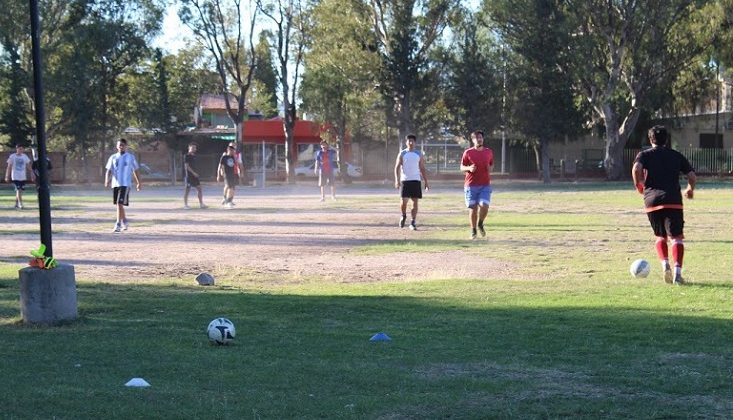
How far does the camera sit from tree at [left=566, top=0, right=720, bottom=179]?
53.7 m

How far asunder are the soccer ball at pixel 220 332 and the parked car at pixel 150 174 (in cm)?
5614

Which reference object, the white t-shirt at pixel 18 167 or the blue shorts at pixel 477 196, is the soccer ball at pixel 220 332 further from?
the white t-shirt at pixel 18 167

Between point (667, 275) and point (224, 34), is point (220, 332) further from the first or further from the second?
point (224, 34)

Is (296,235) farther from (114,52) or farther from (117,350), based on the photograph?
(114,52)

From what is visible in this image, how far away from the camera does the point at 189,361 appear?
7.95m

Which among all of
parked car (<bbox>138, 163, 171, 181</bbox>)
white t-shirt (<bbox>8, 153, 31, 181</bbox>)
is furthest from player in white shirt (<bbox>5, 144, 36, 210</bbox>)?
parked car (<bbox>138, 163, 171, 181</bbox>)

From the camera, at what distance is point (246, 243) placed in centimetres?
1947

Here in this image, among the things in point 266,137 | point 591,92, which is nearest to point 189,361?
point 591,92

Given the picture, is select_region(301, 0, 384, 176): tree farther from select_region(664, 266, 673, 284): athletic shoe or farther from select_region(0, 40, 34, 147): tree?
select_region(664, 266, 673, 284): athletic shoe

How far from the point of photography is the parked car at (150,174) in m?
63.9

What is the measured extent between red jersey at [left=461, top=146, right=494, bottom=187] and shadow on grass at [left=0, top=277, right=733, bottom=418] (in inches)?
332

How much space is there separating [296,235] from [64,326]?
11.6 meters

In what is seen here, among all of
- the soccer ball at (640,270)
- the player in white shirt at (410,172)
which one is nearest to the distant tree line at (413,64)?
the player in white shirt at (410,172)

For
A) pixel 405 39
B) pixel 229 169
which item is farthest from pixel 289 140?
pixel 229 169
